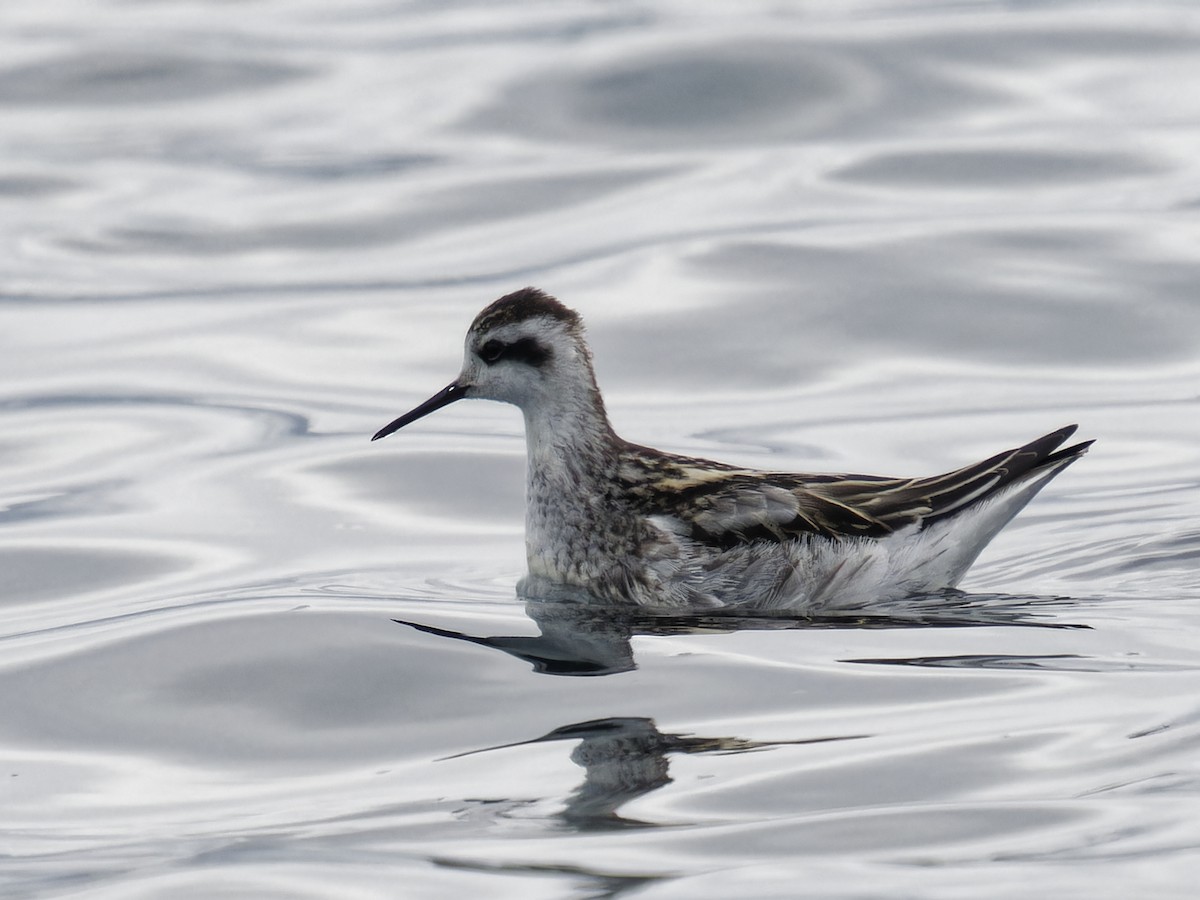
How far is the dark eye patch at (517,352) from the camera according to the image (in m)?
9.28

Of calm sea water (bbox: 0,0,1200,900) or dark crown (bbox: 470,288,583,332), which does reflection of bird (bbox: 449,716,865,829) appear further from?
dark crown (bbox: 470,288,583,332)

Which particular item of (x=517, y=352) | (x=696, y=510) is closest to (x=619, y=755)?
(x=696, y=510)

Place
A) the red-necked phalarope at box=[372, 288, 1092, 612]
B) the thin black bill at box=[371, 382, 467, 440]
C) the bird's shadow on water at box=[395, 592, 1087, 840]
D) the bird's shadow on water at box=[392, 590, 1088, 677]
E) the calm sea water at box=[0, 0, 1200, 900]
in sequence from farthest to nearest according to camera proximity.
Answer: the thin black bill at box=[371, 382, 467, 440]
the red-necked phalarope at box=[372, 288, 1092, 612]
the bird's shadow on water at box=[392, 590, 1088, 677]
the bird's shadow on water at box=[395, 592, 1087, 840]
the calm sea water at box=[0, 0, 1200, 900]

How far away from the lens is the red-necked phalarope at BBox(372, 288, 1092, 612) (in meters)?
8.58

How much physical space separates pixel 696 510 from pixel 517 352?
1.23 m

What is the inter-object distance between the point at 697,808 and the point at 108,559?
16.5 feet

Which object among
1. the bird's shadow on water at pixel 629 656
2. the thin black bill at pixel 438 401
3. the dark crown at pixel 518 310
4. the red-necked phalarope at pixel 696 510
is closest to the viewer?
the bird's shadow on water at pixel 629 656

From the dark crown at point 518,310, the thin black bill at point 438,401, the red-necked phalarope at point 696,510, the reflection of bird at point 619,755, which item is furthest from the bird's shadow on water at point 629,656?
the dark crown at point 518,310

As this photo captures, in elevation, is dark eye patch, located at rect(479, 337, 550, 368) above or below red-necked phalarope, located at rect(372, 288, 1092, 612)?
above

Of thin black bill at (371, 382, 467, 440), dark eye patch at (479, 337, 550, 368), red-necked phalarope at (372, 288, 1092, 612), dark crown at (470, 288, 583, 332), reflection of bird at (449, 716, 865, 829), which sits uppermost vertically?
dark crown at (470, 288, 583, 332)

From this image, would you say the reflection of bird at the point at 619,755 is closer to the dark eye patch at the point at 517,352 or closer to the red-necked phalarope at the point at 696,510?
the red-necked phalarope at the point at 696,510

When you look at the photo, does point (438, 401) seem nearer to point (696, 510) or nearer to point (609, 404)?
point (696, 510)

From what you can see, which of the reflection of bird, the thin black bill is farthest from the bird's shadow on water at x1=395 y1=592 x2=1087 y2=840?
the thin black bill

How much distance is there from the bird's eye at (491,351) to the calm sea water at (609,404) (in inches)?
41.6
